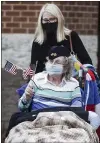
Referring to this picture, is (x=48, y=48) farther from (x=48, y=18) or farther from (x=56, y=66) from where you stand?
(x=56, y=66)

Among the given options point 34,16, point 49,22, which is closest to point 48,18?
point 49,22

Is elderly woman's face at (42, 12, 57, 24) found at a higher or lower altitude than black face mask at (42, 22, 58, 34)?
higher

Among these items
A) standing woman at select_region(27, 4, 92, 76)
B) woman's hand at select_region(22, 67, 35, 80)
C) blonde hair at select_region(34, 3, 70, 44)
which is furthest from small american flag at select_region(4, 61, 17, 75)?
blonde hair at select_region(34, 3, 70, 44)

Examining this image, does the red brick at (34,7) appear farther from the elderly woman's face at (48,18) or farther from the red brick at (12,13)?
the elderly woman's face at (48,18)

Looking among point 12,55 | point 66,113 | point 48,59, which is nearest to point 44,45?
point 48,59

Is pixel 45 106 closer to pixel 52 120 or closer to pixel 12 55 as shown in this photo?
pixel 52 120

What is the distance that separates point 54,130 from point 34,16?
277cm

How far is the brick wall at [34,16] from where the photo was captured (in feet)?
22.3

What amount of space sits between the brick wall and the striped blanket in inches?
95.7

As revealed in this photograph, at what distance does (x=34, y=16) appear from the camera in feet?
22.2

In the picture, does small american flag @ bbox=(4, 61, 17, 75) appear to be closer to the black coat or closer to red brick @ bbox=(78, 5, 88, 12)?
the black coat

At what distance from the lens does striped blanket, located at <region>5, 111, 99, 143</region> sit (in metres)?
4.22

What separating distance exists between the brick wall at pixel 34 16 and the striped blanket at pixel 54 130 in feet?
7.97

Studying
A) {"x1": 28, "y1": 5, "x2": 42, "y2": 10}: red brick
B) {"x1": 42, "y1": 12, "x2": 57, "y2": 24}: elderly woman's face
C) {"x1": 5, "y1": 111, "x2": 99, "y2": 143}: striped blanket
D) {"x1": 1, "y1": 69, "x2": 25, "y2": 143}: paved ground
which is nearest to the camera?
{"x1": 5, "y1": 111, "x2": 99, "y2": 143}: striped blanket
